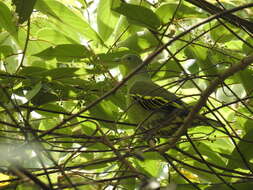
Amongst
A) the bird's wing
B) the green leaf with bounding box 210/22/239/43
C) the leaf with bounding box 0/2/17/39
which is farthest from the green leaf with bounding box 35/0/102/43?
the green leaf with bounding box 210/22/239/43

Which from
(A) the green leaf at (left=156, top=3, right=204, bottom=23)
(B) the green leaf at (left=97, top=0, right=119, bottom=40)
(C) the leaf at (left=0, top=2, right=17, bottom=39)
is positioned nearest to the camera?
(C) the leaf at (left=0, top=2, right=17, bottom=39)

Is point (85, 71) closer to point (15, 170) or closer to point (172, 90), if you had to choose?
point (172, 90)

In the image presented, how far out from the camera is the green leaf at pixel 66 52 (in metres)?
2.15

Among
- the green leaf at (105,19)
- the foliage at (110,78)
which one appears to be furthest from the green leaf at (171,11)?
the green leaf at (105,19)

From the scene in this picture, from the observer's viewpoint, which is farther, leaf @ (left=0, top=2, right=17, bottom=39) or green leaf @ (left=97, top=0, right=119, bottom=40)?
green leaf @ (left=97, top=0, right=119, bottom=40)

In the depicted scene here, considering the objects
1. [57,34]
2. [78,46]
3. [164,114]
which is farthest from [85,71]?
[164,114]

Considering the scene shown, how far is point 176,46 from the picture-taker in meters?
2.99

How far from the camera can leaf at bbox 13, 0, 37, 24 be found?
211 centimetres

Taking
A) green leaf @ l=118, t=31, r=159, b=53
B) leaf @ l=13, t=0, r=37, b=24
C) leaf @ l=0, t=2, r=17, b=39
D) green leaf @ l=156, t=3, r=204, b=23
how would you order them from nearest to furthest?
leaf @ l=13, t=0, r=37, b=24
leaf @ l=0, t=2, r=17, b=39
green leaf @ l=156, t=3, r=204, b=23
green leaf @ l=118, t=31, r=159, b=53

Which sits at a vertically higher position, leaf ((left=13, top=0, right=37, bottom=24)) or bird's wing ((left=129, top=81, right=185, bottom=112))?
leaf ((left=13, top=0, right=37, bottom=24))

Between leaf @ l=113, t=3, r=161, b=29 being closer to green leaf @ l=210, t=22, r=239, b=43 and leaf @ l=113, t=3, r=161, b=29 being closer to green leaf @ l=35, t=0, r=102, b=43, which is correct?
green leaf @ l=35, t=0, r=102, b=43

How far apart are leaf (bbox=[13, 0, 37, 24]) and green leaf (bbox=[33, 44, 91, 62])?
0.61 feet

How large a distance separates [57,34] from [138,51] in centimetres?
45

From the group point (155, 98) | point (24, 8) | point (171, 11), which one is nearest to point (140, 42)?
point (171, 11)
